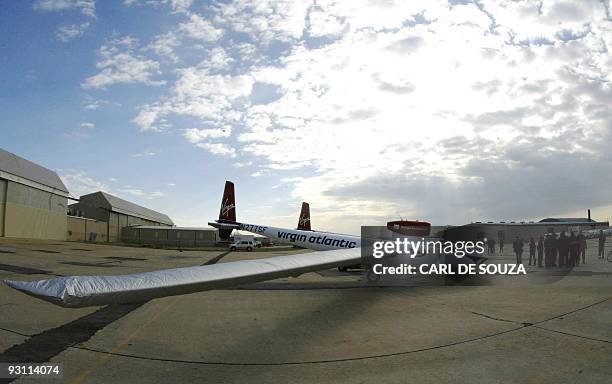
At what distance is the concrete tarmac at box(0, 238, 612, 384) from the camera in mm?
5113

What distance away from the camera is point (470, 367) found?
17.3ft

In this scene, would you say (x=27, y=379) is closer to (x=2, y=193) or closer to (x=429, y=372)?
(x=429, y=372)

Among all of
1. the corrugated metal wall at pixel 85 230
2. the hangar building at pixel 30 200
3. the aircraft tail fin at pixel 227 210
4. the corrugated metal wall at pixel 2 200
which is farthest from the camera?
the corrugated metal wall at pixel 85 230

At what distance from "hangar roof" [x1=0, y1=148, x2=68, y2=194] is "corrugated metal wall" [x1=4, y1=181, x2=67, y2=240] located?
46.6 inches

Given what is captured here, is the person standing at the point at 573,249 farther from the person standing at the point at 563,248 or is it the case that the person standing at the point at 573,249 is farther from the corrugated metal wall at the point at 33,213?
the corrugated metal wall at the point at 33,213

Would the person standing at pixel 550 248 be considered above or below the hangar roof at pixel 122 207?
below

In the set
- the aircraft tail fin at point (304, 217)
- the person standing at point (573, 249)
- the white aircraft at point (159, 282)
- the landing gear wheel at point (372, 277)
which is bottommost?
the landing gear wheel at point (372, 277)

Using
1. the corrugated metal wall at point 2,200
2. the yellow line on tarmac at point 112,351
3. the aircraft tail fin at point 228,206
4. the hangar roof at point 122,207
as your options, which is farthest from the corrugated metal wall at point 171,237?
the yellow line on tarmac at point 112,351

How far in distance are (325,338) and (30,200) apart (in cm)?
4616

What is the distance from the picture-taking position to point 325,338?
686cm

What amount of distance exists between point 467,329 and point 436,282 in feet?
22.5

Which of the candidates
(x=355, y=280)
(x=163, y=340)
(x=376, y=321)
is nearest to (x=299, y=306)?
(x=376, y=321)

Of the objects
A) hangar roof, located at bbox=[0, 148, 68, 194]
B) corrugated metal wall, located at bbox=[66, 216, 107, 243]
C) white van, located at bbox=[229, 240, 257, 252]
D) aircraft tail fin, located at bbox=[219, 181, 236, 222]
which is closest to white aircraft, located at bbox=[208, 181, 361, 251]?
aircraft tail fin, located at bbox=[219, 181, 236, 222]

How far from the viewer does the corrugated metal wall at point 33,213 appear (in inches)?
1489
